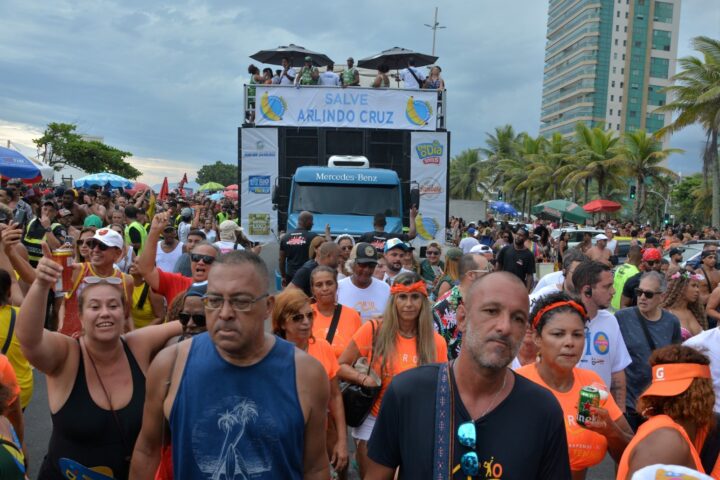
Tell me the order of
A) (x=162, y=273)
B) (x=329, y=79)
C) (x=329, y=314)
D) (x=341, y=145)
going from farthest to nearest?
(x=329, y=79), (x=341, y=145), (x=162, y=273), (x=329, y=314)

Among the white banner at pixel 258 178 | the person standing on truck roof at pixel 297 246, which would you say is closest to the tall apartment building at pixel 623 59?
the white banner at pixel 258 178

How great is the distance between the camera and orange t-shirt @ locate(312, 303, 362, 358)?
4.99 meters

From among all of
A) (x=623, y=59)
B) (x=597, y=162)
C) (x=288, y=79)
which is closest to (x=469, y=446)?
(x=288, y=79)

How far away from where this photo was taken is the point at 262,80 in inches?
722

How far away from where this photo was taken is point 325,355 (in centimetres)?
434

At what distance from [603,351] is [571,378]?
1114mm

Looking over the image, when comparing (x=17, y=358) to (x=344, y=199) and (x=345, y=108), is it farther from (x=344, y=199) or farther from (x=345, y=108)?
(x=345, y=108)

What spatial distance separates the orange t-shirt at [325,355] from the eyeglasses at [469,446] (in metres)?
2.10

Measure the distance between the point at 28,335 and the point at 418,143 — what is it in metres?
12.5

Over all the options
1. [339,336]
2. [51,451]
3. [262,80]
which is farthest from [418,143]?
[51,451]

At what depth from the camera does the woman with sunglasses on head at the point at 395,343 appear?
14.4ft

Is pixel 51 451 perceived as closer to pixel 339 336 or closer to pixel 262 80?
pixel 339 336

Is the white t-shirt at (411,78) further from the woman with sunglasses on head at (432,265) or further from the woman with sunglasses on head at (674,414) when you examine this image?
the woman with sunglasses on head at (674,414)

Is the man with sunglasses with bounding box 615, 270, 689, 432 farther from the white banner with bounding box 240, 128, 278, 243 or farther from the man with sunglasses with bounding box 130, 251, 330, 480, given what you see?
the white banner with bounding box 240, 128, 278, 243
